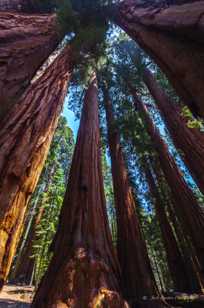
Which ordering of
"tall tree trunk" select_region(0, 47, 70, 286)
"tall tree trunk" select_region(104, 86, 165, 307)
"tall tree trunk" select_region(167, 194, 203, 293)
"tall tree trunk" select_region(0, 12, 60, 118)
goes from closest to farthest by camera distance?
1. "tall tree trunk" select_region(0, 47, 70, 286)
2. "tall tree trunk" select_region(0, 12, 60, 118)
3. "tall tree trunk" select_region(104, 86, 165, 307)
4. "tall tree trunk" select_region(167, 194, 203, 293)

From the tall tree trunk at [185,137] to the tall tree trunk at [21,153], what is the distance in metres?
3.40

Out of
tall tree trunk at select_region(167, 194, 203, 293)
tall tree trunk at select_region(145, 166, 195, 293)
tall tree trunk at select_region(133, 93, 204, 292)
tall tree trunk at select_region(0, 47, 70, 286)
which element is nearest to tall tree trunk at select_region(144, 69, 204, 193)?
tall tree trunk at select_region(133, 93, 204, 292)

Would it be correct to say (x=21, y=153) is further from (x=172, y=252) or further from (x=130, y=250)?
(x=172, y=252)

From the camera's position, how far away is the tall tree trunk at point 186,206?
4914 millimetres

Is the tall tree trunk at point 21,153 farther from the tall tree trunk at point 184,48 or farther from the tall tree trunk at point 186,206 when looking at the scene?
the tall tree trunk at point 186,206

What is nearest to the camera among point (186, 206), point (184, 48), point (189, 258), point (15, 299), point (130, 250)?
point (184, 48)

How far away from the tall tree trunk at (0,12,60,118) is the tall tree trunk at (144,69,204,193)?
3.87 meters

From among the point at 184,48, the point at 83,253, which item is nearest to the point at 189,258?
the point at 83,253

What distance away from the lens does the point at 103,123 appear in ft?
28.7

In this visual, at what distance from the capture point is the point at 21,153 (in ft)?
7.18

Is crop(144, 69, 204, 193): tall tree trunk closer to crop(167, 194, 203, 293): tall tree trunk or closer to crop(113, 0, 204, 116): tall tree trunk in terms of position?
crop(167, 194, 203, 293): tall tree trunk

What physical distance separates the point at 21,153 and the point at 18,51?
210 cm

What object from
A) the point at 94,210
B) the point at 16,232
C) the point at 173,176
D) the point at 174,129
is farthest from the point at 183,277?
the point at 16,232

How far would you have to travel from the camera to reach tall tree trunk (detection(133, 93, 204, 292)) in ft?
16.1
